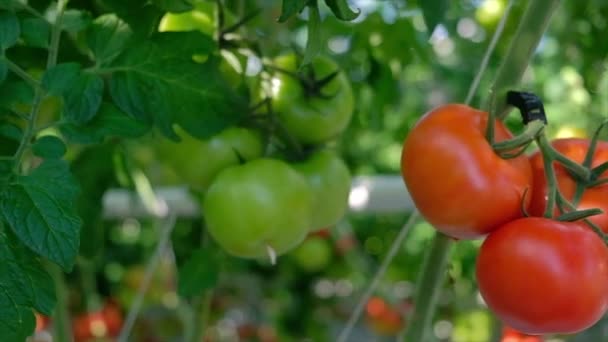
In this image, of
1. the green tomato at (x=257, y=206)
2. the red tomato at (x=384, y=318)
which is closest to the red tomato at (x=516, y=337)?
the green tomato at (x=257, y=206)

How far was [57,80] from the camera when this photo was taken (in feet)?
2.02

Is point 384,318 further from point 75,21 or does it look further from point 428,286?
point 75,21

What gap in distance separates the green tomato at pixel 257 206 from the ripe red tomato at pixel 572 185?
21cm

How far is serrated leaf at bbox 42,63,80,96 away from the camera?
0.61 metres

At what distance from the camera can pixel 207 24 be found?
810mm

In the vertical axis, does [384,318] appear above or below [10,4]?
below

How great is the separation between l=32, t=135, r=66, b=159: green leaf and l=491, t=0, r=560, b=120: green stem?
1.12 ft

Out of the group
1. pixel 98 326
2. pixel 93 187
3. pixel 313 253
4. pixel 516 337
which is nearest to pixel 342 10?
pixel 93 187

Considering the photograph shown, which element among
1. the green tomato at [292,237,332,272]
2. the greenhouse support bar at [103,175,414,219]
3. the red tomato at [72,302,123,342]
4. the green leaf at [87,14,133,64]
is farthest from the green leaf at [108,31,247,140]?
the red tomato at [72,302,123,342]

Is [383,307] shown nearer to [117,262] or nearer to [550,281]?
[117,262]

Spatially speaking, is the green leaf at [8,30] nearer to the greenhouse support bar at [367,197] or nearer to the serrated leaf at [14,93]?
the serrated leaf at [14,93]

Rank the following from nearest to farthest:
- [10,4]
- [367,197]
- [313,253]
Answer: [10,4] → [367,197] → [313,253]

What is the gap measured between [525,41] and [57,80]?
372 millimetres

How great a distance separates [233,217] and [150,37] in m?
0.17
